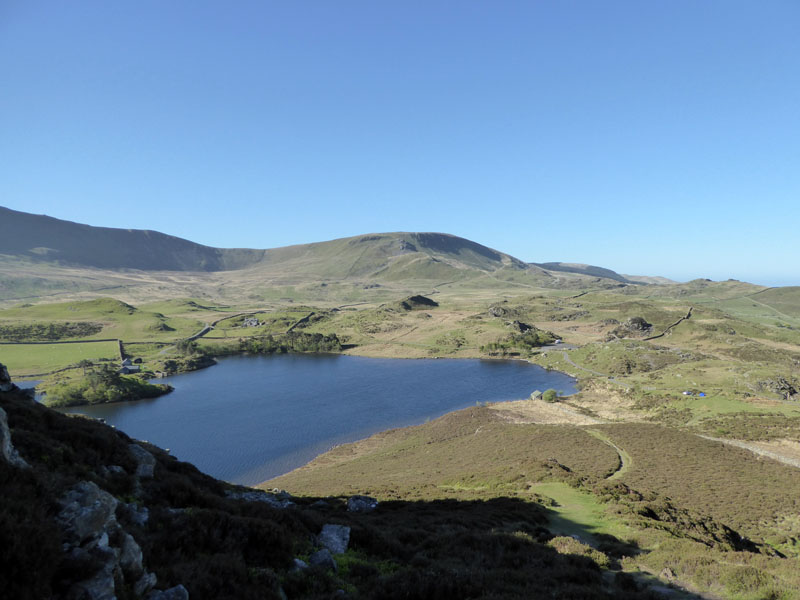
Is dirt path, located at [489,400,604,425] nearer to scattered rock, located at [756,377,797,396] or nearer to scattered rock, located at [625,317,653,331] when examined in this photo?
scattered rock, located at [756,377,797,396]

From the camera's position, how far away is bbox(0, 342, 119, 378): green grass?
376 feet

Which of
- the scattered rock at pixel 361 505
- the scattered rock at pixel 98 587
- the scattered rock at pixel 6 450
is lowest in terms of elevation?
the scattered rock at pixel 361 505

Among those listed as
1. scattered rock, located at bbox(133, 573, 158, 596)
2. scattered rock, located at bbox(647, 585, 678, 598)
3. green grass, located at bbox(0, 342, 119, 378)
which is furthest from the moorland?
green grass, located at bbox(0, 342, 119, 378)

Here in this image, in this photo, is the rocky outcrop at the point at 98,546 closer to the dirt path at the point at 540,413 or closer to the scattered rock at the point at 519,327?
the dirt path at the point at 540,413

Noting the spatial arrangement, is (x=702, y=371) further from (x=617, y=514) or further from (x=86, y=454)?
(x=86, y=454)

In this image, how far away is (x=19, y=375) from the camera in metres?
108

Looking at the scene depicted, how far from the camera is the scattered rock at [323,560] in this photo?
13.4 m

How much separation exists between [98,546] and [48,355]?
161967mm

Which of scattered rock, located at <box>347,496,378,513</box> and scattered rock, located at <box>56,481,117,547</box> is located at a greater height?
scattered rock, located at <box>56,481,117,547</box>

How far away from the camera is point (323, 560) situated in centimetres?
1352

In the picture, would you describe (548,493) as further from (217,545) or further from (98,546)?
(98,546)

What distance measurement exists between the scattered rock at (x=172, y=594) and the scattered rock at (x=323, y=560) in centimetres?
502

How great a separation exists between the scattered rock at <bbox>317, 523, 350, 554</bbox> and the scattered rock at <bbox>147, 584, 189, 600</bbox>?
7.11 m

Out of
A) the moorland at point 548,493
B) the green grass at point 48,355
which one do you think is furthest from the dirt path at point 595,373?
the green grass at point 48,355
